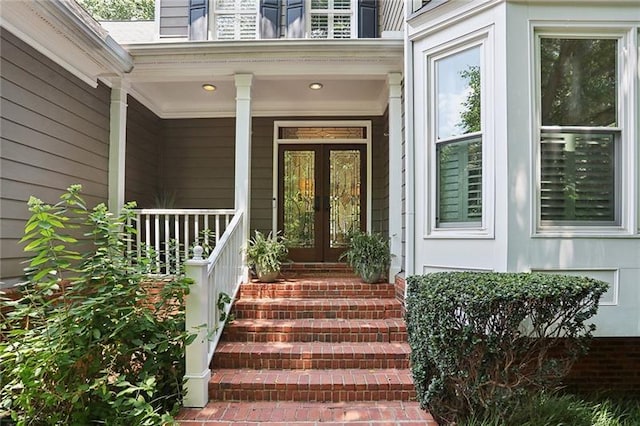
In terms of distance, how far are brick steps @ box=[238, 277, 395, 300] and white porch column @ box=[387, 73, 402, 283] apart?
228 mm

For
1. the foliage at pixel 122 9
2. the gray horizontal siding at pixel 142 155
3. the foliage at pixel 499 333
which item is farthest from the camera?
the foliage at pixel 122 9

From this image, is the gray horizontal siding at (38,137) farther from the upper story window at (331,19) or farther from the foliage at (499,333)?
the foliage at (499,333)

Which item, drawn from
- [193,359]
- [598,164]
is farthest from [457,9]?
[193,359]

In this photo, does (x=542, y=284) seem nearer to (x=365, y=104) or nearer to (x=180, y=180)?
(x=365, y=104)

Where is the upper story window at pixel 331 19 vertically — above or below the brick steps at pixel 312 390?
above

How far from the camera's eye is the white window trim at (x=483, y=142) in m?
3.22

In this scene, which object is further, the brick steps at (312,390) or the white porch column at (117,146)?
the white porch column at (117,146)

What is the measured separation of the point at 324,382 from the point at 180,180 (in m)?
4.19

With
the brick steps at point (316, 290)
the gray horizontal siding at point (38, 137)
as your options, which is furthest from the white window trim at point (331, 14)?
the brick steps at point (316, 290)

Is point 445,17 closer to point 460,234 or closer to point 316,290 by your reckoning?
point 460,234

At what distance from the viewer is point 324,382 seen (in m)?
3.07

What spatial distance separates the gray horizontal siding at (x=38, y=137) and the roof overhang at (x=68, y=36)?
0.09 metres

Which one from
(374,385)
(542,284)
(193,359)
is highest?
(542,284)

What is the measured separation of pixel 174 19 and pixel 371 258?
4.71 metres
